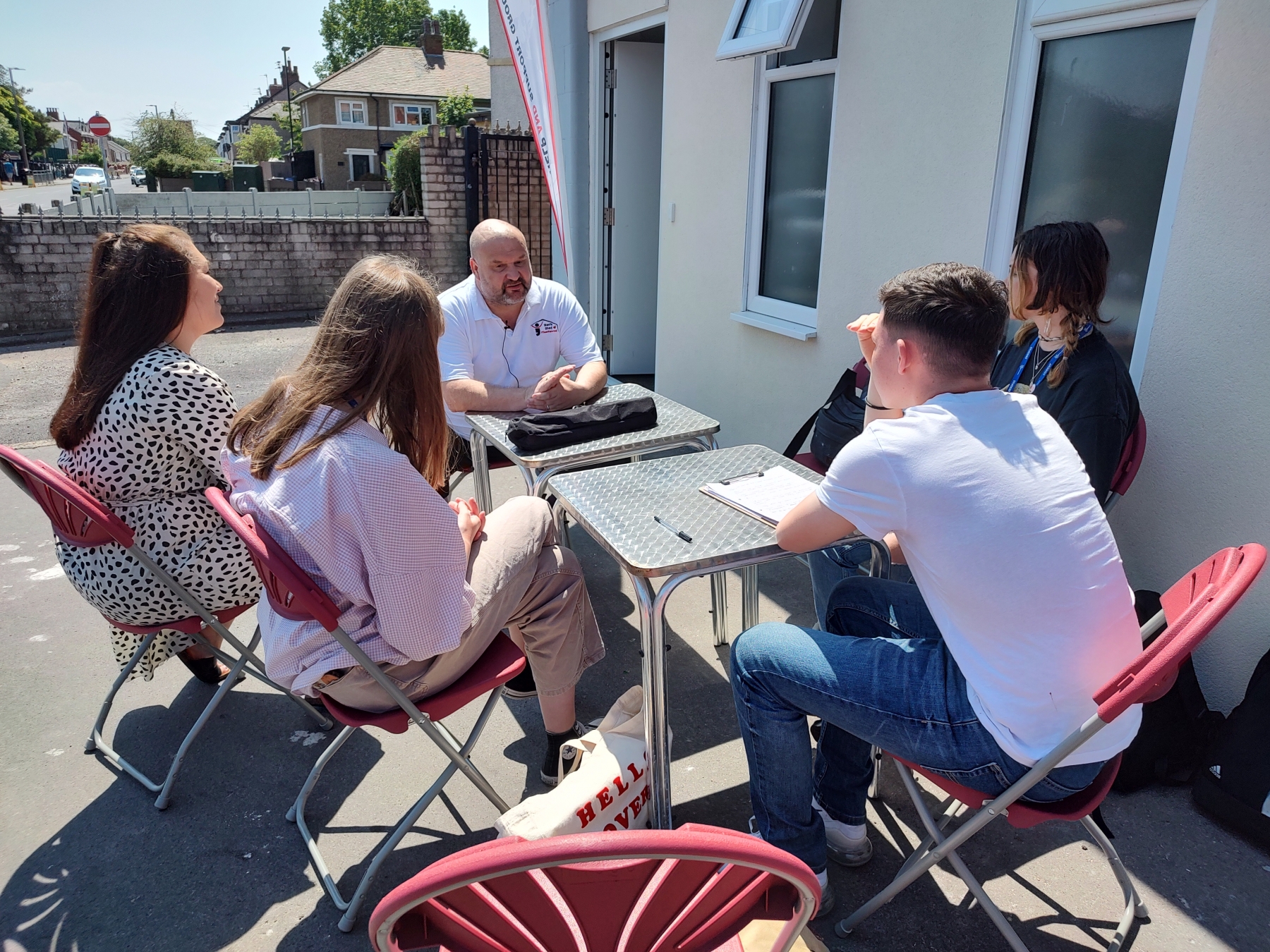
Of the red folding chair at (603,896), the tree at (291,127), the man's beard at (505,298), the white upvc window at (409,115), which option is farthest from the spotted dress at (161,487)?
the tree at (291,127)

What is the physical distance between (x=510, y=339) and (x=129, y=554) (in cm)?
172

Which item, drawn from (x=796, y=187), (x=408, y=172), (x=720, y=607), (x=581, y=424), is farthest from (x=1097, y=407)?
(x=408, y=172)

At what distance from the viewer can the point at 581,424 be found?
2.88m

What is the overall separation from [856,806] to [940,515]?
969 mm

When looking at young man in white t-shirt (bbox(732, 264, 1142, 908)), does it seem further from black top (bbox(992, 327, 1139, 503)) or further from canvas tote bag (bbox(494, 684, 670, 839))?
black top (bbox(992, 327, 1139, 503))

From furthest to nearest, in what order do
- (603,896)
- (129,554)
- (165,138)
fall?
(165,138) → (129,554) → (603,896)

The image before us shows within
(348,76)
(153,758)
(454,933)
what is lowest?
(153,758)

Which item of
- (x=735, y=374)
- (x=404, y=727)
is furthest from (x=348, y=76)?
(x=404, y=727)

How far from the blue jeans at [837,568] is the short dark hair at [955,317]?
2.90ft

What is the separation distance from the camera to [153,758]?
2.62m

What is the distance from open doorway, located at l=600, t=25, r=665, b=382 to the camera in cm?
636

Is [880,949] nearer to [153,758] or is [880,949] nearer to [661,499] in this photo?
[661,499]

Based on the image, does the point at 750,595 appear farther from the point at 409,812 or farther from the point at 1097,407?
the point at 409,812

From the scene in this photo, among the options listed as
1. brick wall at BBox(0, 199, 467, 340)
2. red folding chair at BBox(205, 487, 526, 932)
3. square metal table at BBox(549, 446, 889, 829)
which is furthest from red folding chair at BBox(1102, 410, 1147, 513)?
brick wall at BBox(0, 199, 467, 340)
